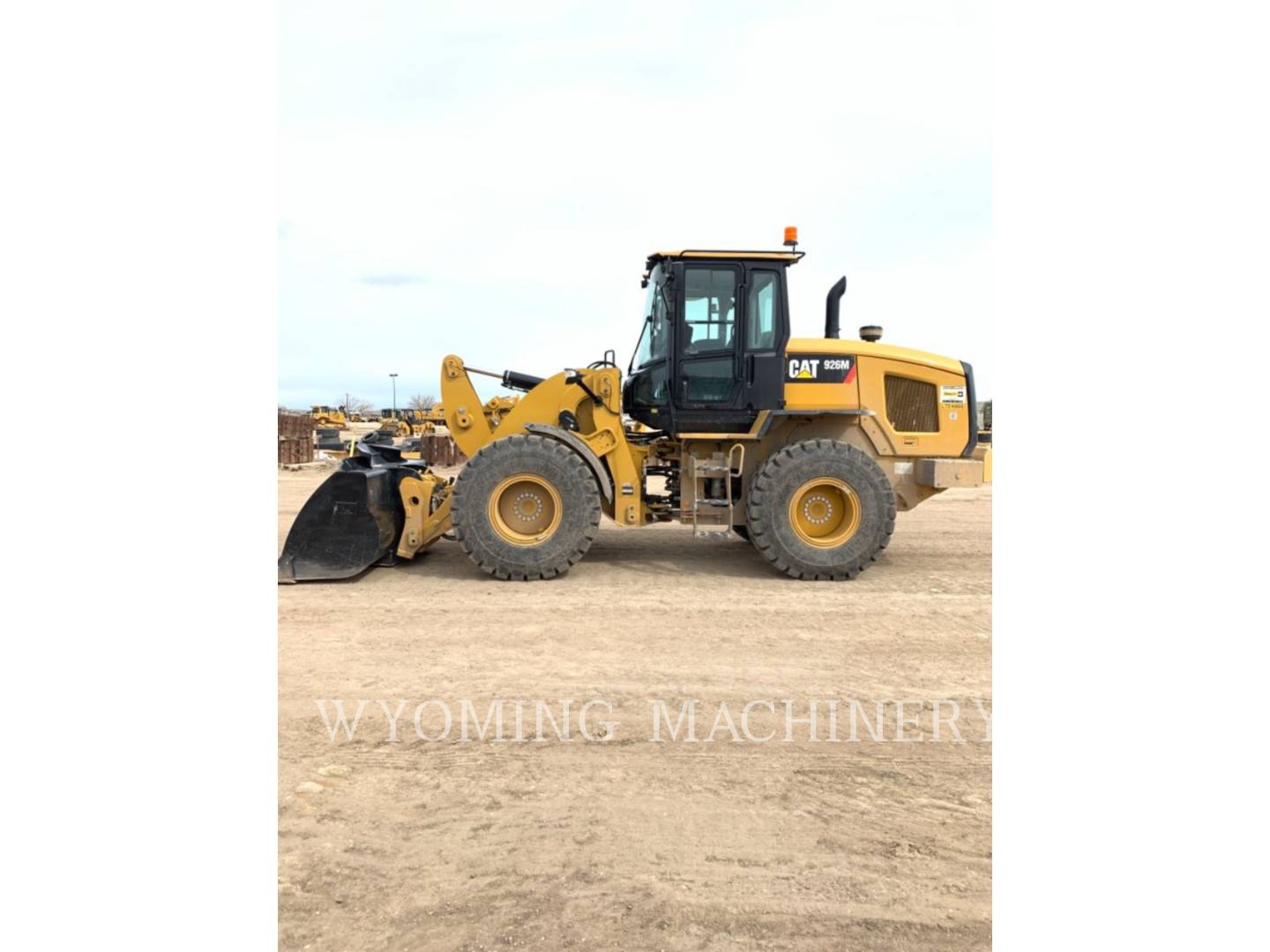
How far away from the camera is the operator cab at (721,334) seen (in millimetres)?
6852

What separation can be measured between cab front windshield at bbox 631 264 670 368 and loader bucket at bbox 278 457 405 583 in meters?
2.90

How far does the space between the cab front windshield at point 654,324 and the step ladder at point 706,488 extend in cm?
110

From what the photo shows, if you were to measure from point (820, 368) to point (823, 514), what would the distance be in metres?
1.40

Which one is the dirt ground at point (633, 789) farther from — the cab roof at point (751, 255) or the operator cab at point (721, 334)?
the cab roof at point (751, 255)

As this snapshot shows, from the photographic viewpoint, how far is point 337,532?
654 centimetres

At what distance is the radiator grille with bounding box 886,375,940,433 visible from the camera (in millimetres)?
7211

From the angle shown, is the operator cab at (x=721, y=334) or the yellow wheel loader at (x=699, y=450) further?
the operator cab at (x=721, y=334)

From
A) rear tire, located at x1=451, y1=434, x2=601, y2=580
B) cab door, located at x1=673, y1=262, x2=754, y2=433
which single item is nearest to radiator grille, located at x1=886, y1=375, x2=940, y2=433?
cab door, located at x1=673, y1=262, x2=754, y2=433

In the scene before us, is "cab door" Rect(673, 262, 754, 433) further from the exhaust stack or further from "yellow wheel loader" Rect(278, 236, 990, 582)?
the exhaust stack

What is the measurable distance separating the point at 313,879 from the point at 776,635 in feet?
10.7

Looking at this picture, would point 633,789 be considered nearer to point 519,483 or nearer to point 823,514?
point 519,483

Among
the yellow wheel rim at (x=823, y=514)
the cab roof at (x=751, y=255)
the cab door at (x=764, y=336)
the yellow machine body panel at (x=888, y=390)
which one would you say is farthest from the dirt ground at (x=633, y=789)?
the cab roof at (x=751, y=255)

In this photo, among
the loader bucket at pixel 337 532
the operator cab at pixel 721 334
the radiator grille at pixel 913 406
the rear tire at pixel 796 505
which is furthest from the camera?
the radiator grille at pixel 913 406

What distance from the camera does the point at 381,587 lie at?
6293 millimetres
